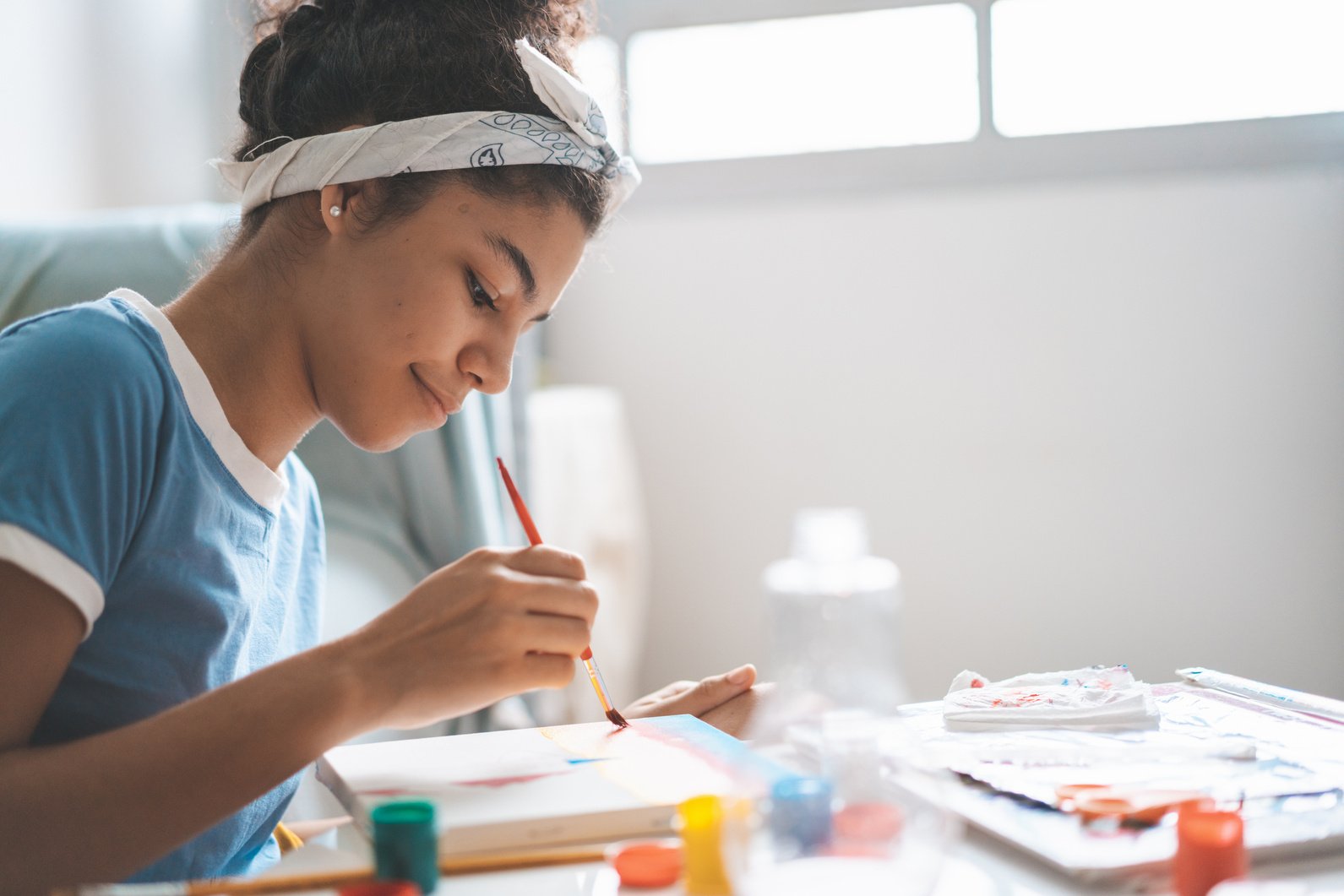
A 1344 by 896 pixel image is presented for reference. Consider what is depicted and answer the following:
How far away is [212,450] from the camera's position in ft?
2.58

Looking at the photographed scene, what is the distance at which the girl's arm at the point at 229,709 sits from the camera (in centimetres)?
60

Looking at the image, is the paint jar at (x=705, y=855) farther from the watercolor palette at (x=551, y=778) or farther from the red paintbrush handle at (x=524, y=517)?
the red paintbrush handle at (x=524, y=517)

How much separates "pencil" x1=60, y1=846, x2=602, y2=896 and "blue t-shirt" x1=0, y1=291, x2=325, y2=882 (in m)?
0.10

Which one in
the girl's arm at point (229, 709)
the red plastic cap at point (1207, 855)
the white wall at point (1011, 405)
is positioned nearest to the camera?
the red plastic cap at point (1207, 855)

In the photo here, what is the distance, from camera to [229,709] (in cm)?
61

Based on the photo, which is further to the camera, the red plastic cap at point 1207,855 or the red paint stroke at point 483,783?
the red paint stroke at point 483,783

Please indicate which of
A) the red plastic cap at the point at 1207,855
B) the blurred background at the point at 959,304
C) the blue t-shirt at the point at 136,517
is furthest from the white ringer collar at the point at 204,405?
the blurred background at the point at 959,304

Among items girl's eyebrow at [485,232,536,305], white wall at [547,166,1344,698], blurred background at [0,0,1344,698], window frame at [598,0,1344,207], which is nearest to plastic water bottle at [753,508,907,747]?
girl's eyebrow at [485,232,536,305]

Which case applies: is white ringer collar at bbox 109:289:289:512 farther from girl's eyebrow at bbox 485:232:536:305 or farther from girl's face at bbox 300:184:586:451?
girl's eyebrow at bbox 485:232:536:305

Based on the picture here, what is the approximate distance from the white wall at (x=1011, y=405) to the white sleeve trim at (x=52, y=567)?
6.14ft

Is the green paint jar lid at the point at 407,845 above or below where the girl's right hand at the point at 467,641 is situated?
below

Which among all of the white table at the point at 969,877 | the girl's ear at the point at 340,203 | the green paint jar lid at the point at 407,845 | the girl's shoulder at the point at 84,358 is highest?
the girl's ear at the point at 340,203

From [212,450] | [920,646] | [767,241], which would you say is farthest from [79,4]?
[920,646]

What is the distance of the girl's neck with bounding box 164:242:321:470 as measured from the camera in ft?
2.68
